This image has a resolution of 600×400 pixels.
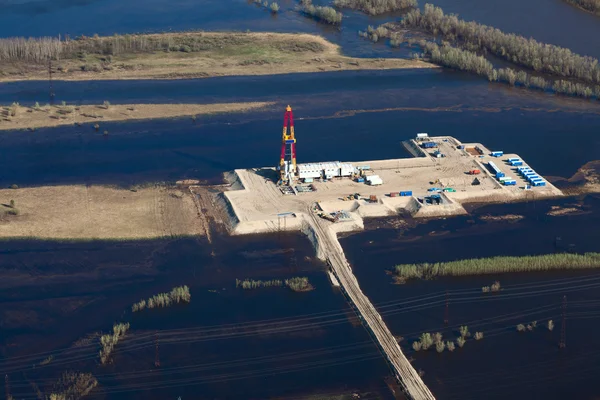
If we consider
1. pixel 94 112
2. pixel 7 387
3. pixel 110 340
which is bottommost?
pixel 7 387

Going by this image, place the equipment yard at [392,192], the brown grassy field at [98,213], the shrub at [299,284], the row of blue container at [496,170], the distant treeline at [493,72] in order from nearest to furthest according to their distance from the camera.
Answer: the shrub at [299,284], the brown grassy field at [98,213], the equipment yard at [392,192], the row of blue container at [496,170], the distant treeline at [493,72]

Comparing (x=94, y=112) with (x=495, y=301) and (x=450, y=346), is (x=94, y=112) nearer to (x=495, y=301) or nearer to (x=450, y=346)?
(x=495, y=301)

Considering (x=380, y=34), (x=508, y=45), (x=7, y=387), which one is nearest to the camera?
(x=7, y=387)

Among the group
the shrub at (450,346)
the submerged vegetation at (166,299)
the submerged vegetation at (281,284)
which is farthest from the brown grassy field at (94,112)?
the shrub at (450,346)

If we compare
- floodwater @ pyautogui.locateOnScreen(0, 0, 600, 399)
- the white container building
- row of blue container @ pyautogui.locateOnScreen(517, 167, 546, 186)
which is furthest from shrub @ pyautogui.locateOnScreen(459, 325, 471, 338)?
row of blue container @ pyautogui.locateOnScreen(517, 167, 546, 186)

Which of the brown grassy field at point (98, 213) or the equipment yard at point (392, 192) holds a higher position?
the equipment yard at point (392, 192)

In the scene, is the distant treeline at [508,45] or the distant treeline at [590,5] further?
the distant treeline at [590,5]

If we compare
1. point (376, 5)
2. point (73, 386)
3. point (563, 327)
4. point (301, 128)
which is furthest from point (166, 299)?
point (376, 5)

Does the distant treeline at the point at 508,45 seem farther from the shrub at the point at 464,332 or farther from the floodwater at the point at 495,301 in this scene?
the shrub at the point at 464,332
